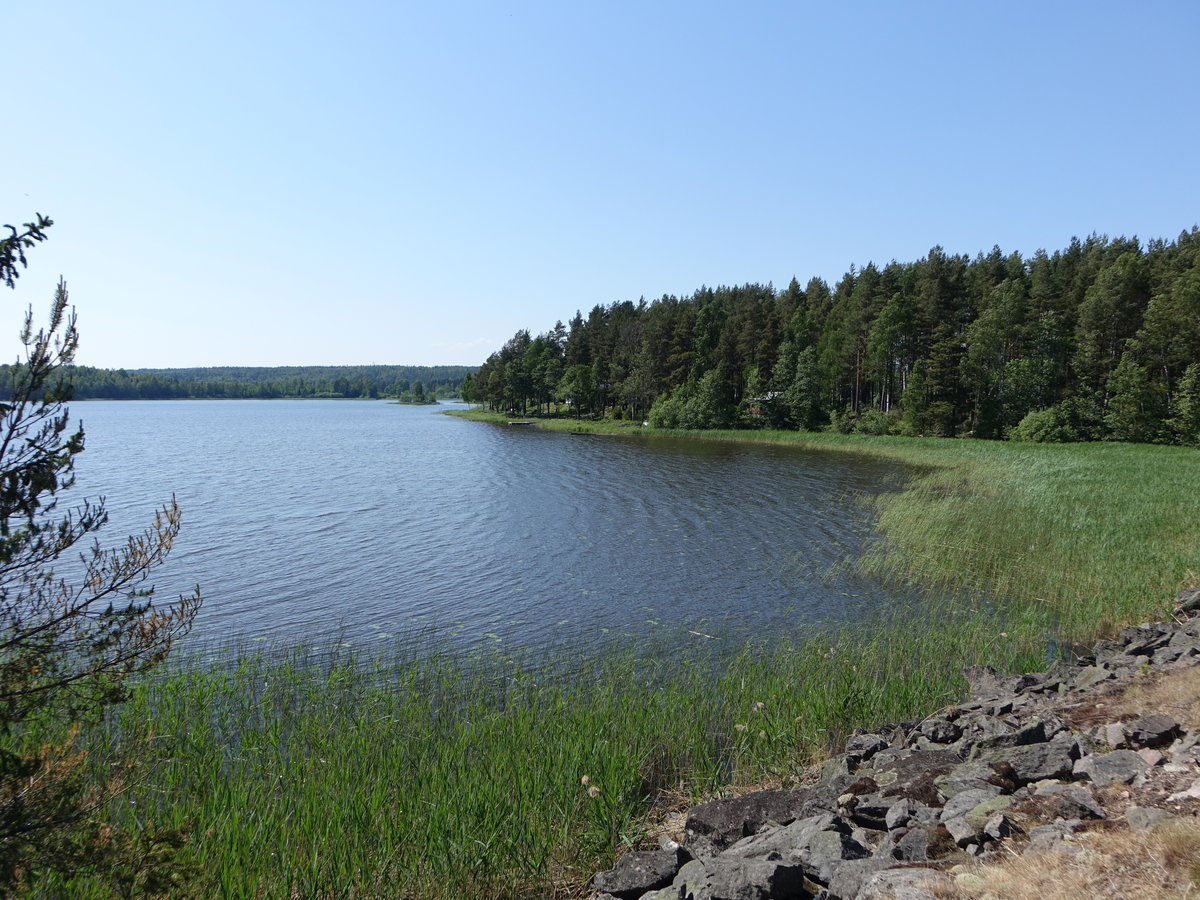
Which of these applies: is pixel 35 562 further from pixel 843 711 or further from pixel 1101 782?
pixel 843 711

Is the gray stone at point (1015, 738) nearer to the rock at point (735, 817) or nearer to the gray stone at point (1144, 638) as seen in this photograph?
the rock at point (735, 817)

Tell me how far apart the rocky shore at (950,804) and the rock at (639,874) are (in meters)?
0.01

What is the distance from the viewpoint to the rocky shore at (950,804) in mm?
4938

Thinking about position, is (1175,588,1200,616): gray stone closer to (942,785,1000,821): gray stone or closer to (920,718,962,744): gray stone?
(920,718,962,744): gray stone

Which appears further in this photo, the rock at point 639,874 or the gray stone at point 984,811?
the rock at point 639,874

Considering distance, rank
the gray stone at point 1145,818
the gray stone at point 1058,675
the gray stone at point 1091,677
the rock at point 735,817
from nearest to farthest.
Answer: the gray stone at point 1145,818, the rock at point 735,817, the gray stone at point 1091,677, the gray stone at point 1058,675

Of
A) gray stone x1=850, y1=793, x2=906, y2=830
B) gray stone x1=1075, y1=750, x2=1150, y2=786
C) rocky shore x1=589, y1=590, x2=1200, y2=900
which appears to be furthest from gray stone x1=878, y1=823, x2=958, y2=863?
gray stone x1=1075, y1=750, x2=1150, y2=786

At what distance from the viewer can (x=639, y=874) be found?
588cm

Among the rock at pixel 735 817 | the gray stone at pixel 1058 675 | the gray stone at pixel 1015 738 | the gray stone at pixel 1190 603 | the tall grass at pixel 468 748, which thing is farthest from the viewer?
the gray stone at pixel 1190 603

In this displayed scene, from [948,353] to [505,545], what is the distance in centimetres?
5782

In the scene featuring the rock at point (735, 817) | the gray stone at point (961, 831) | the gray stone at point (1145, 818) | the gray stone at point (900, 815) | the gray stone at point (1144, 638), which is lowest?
the rock at point (735, 817)

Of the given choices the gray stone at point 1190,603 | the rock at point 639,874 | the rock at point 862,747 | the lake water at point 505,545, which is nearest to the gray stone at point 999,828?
the rock at point 639,874

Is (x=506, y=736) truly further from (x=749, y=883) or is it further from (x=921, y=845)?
(x=921, y=845)

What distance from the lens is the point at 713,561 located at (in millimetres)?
21641
